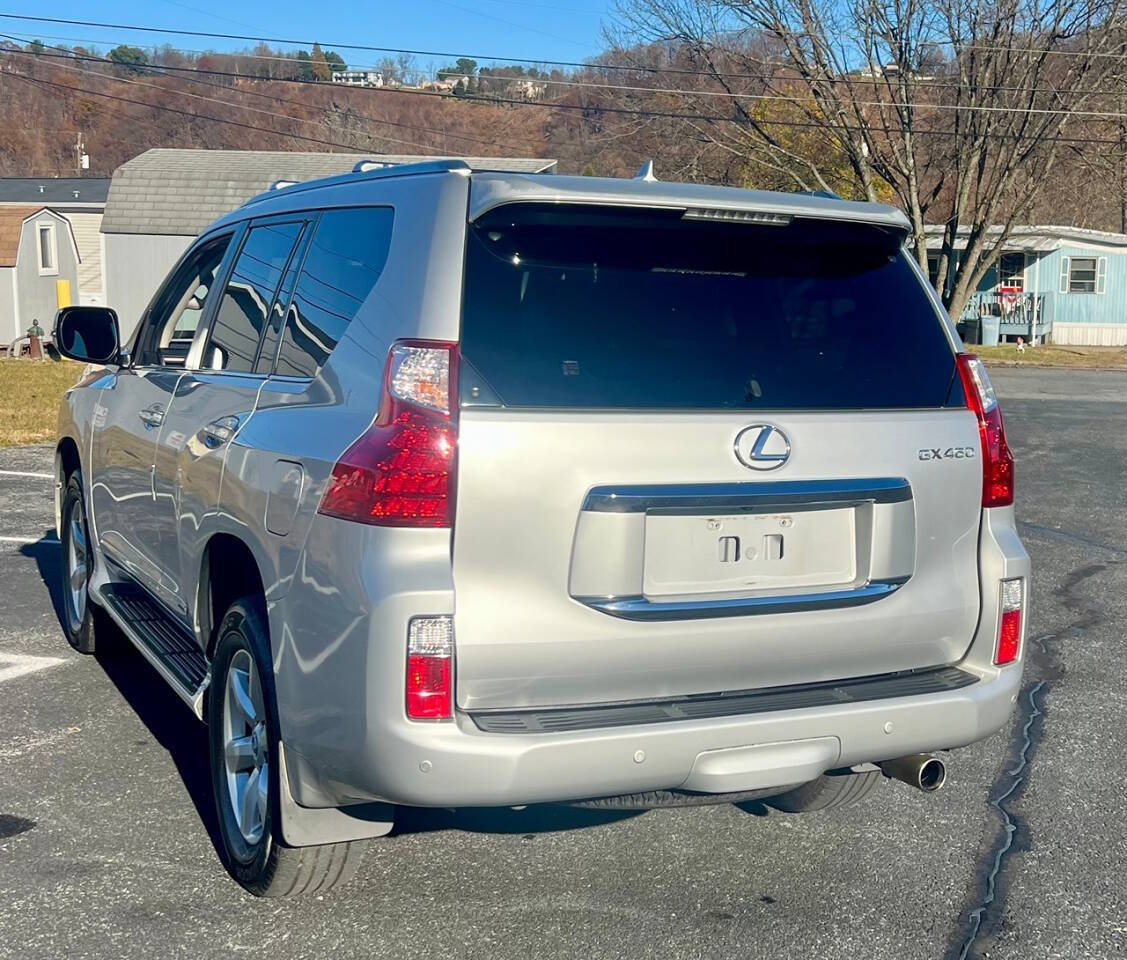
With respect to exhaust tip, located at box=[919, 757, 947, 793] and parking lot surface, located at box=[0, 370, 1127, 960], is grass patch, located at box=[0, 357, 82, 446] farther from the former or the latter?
exhaust tip, located at box=[919, 757, 947, 793]

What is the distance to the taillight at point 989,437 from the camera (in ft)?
12.2

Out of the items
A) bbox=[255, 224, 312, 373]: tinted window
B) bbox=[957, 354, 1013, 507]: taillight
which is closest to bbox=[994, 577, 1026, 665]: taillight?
bbox=[957, 354, 1013, 507]: taillight

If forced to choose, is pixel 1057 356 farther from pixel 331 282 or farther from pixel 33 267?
pixel 331 282

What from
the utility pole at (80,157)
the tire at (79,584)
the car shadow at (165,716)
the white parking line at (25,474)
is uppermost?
the utility pole at (80,157)

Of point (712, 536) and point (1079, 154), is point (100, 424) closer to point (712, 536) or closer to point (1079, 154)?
point (712, 536)

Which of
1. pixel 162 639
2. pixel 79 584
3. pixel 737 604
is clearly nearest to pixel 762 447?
pixel 737 604

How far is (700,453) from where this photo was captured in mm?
3281

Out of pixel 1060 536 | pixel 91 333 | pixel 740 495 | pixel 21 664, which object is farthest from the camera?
pixel 1060 536

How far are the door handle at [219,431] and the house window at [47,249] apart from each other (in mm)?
45934

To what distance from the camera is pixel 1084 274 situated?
43062mm

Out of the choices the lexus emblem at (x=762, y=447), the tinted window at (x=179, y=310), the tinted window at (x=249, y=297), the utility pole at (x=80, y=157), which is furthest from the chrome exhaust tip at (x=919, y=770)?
the utility pole at (x=80, y=157)

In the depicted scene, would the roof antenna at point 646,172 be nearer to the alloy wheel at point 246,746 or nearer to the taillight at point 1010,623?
the taillight at point 1010,623

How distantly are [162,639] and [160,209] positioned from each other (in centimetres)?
3461

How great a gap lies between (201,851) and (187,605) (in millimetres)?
773
